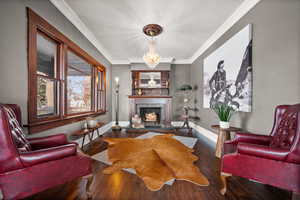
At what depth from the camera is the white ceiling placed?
2174 mm

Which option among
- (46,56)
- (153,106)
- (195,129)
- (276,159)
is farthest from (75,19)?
(195,129)

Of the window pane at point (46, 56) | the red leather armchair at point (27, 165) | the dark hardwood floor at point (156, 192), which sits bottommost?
the dark hardwood floor at point (156, 192)

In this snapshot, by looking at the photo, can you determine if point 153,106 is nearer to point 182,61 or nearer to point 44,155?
point 182,61

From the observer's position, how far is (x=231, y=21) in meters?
2.58

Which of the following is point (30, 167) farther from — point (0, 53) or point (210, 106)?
point (210, 106)

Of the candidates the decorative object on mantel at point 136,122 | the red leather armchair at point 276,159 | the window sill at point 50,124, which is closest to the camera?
the red leather armchair at point 276,159

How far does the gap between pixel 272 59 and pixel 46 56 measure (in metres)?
3.54

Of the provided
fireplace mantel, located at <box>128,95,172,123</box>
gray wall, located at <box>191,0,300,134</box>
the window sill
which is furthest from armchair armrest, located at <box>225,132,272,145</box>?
fireplace mantel, located at <box>128,95,172,123</box>

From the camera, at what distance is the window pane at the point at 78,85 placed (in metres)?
2.76

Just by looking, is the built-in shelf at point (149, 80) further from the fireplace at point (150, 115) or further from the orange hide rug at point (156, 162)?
the orange hide rug at point (156, 162)

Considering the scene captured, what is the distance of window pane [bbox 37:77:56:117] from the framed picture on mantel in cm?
344

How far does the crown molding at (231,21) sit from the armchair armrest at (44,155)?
3340 mm

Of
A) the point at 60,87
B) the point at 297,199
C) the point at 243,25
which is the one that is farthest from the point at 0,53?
the point at 243,25

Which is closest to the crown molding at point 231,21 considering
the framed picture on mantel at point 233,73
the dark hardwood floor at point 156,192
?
the framed picture on mantel at point 233,73
